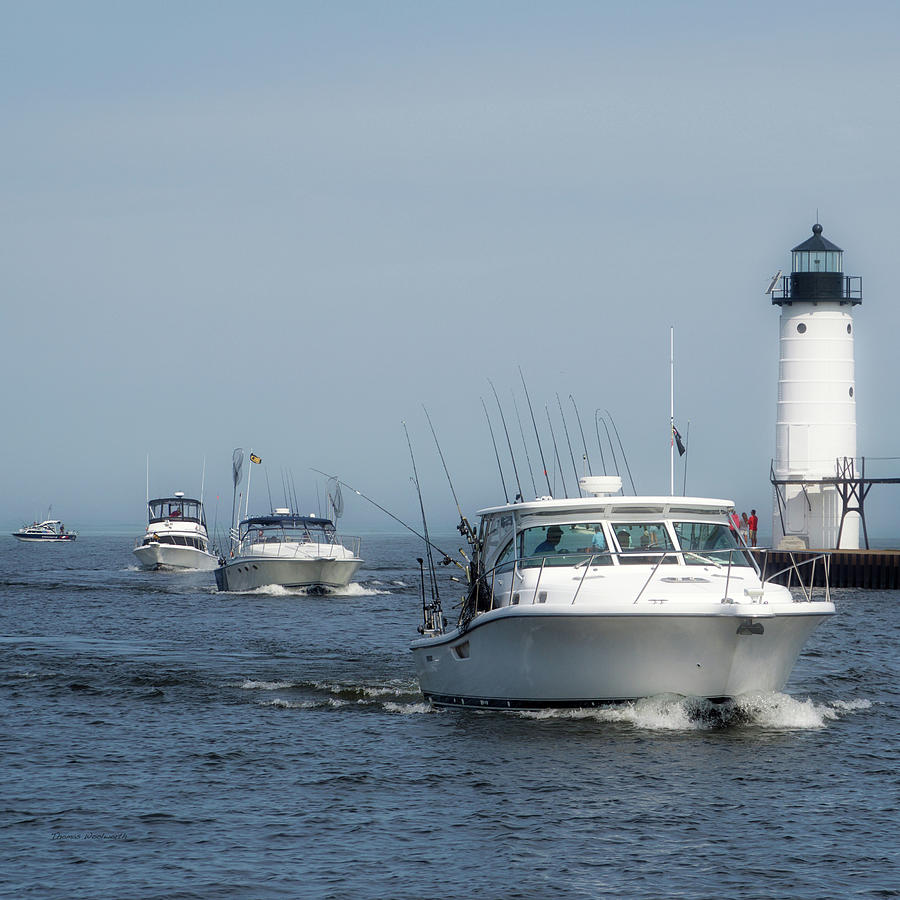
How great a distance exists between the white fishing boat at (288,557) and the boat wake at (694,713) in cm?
2890

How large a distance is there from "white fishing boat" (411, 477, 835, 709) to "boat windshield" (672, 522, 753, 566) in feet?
0.07

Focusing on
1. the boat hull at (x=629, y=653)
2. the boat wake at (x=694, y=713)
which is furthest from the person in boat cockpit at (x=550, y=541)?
the boat wake at (x=694, y=713)

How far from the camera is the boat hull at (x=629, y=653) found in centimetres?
1650

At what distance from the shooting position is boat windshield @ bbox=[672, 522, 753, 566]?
60.3 ft

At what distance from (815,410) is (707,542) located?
1369 inches

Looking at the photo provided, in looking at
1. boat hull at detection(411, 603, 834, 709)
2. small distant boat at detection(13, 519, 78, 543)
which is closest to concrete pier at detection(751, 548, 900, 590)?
boat hull at detection(411, 603, 834, 709)

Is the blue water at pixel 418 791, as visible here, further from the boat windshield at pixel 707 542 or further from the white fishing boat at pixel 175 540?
the white fishing boat at pixel 175 540

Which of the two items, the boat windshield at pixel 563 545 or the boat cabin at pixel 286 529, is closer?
the boat windshield at pixel 563 545

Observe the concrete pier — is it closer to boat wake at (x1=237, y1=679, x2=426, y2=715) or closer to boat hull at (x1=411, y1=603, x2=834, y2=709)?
boat wake at (x1=237, y1=679, x2=426, y2=715)

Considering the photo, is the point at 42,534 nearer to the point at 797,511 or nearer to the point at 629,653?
the point at 797,511

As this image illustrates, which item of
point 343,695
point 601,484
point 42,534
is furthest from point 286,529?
point 42,534

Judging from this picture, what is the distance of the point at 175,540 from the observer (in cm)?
6831

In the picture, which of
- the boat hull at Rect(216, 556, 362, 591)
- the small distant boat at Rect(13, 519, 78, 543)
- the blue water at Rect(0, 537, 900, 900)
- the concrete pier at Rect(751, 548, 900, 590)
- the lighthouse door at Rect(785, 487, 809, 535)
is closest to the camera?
the blue water at Rect(0, 537, 900, 900)

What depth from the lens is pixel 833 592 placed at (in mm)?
48969
